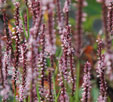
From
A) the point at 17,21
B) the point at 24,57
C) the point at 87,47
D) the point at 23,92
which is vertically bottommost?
the point at 87,47

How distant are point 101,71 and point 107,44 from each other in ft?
1.27

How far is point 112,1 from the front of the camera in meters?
0.93

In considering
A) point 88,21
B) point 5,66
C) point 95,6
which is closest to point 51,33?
point 5,66

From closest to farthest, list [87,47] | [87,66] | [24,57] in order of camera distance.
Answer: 1. [24,57]
2. [87,66]
3. [87,47]

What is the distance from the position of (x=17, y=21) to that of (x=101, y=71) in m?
0.31

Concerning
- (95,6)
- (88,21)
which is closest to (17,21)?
(88,21)

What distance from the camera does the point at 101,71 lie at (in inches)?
36.9

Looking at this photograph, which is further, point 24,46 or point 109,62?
point 24,46

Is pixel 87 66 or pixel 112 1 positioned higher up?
pixel 112 1

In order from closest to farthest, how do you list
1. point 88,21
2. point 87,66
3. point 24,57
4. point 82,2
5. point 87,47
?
point 82,2 < point 24,57 < point 87,66 < point 87,47 < point 88,21

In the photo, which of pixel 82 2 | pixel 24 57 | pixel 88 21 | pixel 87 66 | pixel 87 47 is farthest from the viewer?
pixel 88 21

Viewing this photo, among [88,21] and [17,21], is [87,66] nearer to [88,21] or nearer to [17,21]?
[17,21]

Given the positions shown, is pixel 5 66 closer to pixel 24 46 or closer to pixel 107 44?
pixel 24 46

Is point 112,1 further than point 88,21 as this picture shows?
No
